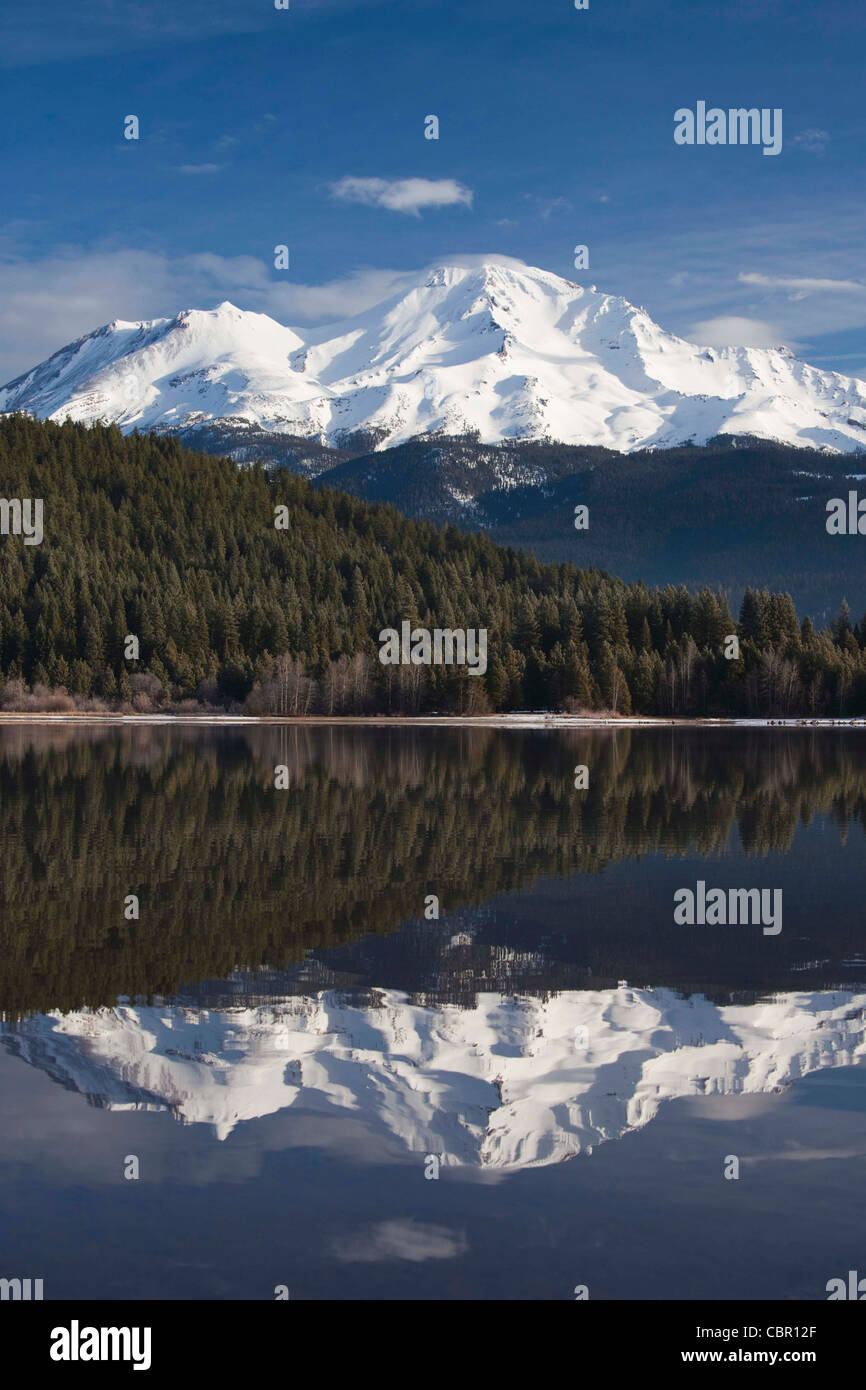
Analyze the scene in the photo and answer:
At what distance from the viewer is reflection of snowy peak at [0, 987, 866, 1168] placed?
16.3 meters

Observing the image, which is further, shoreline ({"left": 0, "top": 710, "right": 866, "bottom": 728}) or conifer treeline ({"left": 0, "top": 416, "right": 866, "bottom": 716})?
conifer treeline ({"left": 0, "top": 416, "right": 866, "bottom": 716})

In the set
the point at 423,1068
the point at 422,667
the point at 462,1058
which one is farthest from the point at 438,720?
the point at 423,1068

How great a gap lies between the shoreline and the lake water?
118720 millimetres

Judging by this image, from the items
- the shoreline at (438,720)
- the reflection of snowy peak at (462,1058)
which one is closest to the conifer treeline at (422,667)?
the shoreline at (438,720)

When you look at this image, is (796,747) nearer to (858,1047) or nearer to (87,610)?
(858,1047)

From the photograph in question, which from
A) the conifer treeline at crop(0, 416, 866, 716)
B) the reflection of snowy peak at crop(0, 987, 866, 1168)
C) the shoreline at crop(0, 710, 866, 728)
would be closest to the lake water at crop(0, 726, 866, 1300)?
the reflection of snowy peak at crop(0, 987, 866, 1168)

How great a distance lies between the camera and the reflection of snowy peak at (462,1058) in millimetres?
16344

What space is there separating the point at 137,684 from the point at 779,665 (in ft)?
262

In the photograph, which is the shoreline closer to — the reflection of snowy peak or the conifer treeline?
the conifer treeline

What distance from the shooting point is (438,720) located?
165m

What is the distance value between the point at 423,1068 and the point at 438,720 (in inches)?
5784

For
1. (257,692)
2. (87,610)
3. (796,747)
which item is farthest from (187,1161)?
(87,610)

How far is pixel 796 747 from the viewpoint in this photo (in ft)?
347

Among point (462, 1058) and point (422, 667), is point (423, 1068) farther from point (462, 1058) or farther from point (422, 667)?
point (422, 667)
